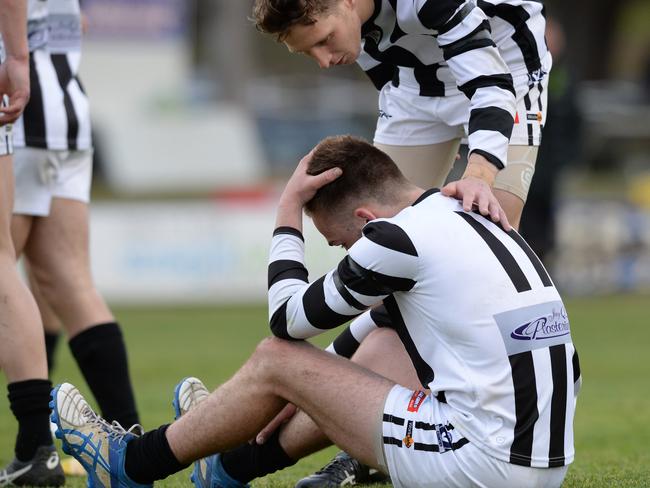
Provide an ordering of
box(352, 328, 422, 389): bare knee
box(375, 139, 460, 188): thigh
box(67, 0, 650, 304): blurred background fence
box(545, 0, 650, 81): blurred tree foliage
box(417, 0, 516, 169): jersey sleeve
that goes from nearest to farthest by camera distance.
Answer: box(417, 0, 516, 169): jersey sleeve, box(352, 328, 422, 389): bare knee, box(375, 139, 460, 188): thigh, box(67, 0, 650, 304): blurred background fence, box(545, 0, 650, 81): blurred tree foliage

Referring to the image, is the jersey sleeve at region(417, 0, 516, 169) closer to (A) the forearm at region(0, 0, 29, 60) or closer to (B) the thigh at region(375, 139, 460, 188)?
(B) the thigh at region(375, 139, 460, 188)

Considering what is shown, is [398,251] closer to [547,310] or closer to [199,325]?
[547,310]

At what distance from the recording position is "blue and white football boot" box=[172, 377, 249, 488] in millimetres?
4293

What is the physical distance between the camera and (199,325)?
39.1ft

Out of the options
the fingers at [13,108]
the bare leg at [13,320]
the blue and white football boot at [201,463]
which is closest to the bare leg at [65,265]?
the bare leg at [13,320]

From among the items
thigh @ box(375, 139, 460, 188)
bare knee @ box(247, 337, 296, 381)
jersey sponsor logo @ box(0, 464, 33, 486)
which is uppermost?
thigh @ box(375, 139, 460, 188)

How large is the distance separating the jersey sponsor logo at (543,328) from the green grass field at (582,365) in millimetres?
923

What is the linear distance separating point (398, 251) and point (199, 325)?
8.34 m

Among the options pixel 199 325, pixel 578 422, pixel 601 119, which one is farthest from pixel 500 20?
pixel 601 119

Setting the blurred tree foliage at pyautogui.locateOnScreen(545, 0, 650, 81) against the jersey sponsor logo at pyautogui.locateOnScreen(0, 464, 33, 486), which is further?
the blurred tree foliage at pyautogui.locateOnScreen(545, 0, 650, 81)

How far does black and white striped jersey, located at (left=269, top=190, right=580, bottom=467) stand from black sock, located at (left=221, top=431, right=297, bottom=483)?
600 mm

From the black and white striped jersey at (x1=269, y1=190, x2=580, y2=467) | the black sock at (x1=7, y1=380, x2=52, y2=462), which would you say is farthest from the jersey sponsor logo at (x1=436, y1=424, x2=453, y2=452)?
the black sock at (x1=7, y1=380, x2=52, y2=462)

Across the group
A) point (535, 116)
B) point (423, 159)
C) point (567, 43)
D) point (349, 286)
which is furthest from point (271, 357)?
point (567, 43)

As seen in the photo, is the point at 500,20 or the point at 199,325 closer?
the point at 500,20
